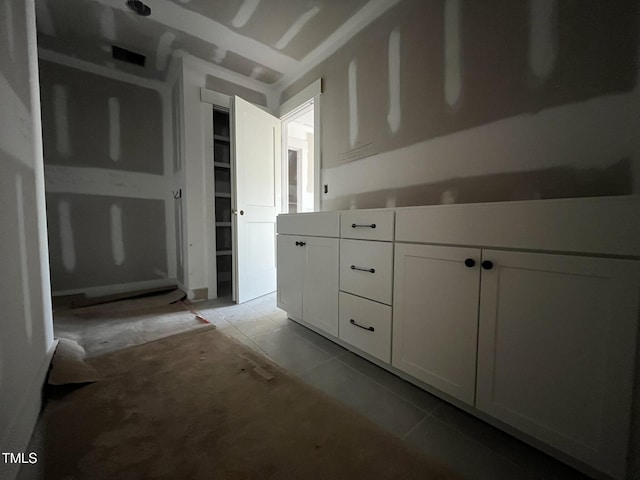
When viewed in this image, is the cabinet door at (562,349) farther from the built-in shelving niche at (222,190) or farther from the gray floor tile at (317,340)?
the built-in shelving niche at (222,190)

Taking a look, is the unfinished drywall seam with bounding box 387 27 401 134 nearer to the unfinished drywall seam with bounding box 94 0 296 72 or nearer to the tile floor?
the unfinished drywall seam with bounding box 94 0 296 72

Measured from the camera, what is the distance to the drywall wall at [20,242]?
0.74m

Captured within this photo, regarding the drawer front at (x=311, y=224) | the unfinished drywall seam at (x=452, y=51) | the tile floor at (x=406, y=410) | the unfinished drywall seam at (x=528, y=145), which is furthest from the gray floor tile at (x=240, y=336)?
the unfinished drywall seam at (x=452, y=51)

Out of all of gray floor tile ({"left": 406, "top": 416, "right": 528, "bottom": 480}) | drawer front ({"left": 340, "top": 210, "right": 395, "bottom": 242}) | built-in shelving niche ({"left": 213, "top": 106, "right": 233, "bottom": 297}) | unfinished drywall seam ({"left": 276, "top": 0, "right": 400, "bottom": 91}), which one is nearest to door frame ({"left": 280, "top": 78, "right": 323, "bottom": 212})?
unfinished drywall seam ({"left": 276, "top": 0, "right": 400, "bottom": 91})

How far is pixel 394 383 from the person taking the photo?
1.18m

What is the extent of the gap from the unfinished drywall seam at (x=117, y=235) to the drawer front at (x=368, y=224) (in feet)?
8.66

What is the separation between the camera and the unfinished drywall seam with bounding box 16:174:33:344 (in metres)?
0.92

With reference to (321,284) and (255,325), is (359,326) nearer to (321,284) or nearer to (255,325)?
(321,284)

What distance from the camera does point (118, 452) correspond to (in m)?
0.79

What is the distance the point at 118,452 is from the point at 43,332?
0.83 metres

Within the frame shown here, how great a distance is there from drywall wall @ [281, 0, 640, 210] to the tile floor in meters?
1.01

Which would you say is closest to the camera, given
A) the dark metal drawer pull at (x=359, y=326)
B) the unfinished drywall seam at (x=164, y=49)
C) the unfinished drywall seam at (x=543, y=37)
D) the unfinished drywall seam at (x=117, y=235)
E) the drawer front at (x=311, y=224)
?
the unfinished drywall seam at (x=543, y=37)

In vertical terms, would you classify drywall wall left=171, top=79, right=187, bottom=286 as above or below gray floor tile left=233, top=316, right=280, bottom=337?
above

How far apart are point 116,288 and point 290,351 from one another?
2366 millimetres
